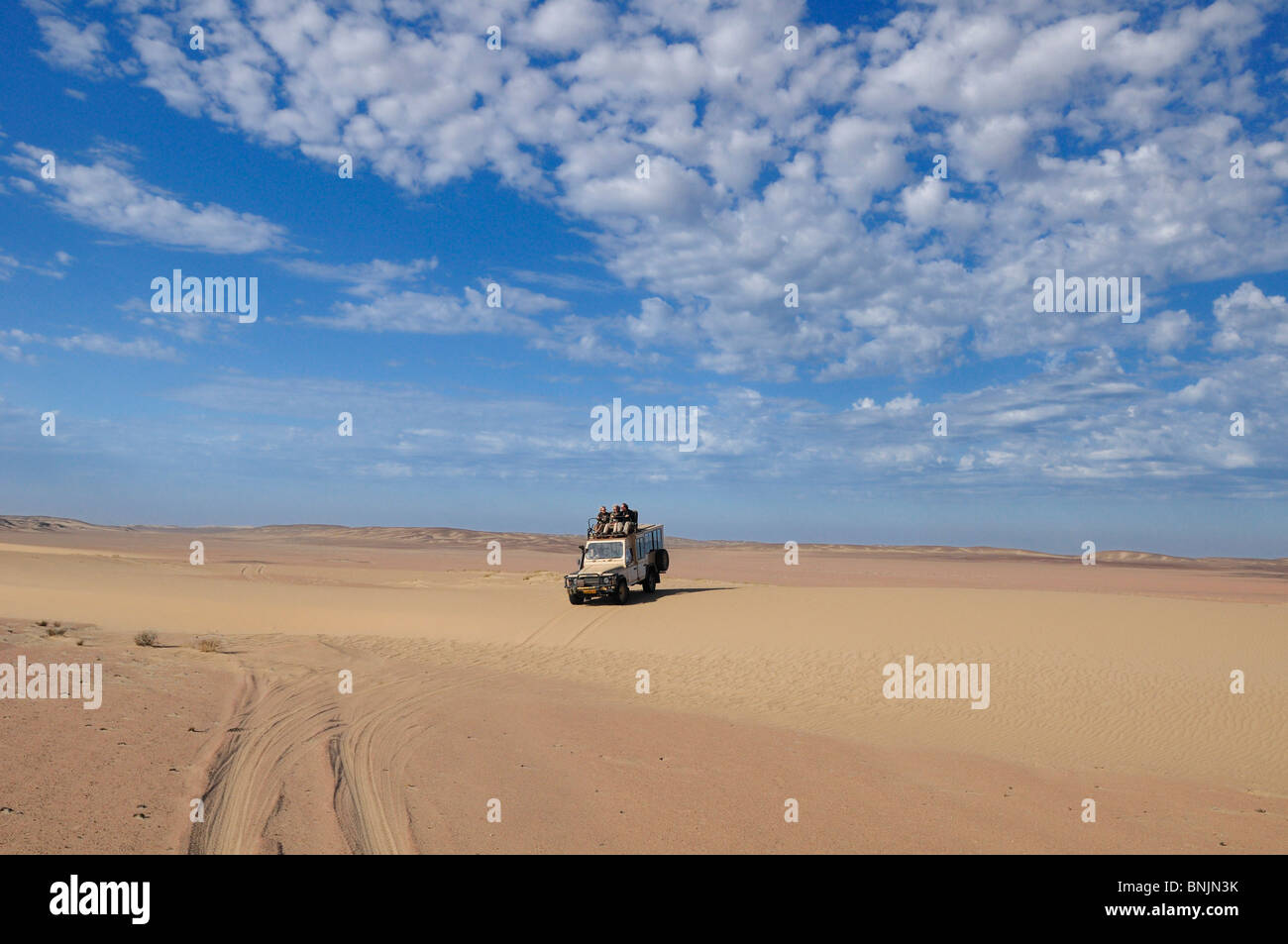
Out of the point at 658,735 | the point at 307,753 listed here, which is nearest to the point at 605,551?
the point at 658,735

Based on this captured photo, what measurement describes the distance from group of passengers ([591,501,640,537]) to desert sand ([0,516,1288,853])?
196 inches

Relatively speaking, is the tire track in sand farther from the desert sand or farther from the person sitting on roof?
the person sitting on roof

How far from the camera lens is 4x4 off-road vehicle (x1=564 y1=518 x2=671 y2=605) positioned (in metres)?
29.2

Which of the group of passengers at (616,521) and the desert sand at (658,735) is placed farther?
the group of passengers at (616,521)

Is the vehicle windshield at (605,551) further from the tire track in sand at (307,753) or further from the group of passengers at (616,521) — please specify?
the tire track in sand at (307,753)

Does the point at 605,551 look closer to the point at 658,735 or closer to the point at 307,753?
the point at 658,735

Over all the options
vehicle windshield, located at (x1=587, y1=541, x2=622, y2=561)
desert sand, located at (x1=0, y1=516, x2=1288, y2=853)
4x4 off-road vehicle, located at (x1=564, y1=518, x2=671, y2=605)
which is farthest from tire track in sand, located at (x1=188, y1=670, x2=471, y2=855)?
vehicle windshield, located at (x1=587, y1=541, x2=622, y2=561)

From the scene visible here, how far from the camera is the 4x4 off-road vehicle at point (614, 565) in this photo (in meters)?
29.2

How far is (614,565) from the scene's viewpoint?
30.0 meters

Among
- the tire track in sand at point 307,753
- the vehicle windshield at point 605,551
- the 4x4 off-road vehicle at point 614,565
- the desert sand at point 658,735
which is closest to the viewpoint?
the tire track in sand at point 307,753

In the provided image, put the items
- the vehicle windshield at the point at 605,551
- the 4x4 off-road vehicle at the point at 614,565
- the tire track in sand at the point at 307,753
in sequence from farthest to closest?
the vehicle windshield at the point at 605,551, the 4x4 off-road vehicle at the point at 614,565, the tire track in sand at the point at 307,753

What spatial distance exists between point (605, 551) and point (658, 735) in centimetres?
1878

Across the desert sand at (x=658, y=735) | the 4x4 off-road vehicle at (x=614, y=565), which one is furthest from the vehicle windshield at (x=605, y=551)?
the desert sand at (x=658, y=735)
